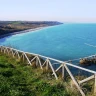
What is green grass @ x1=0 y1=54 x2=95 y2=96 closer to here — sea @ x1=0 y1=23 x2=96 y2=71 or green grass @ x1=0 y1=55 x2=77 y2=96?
green grass @ x1=0 y1=55 x2=77 y2=96

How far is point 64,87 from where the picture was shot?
494 inches

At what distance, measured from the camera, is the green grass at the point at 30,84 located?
470 inches

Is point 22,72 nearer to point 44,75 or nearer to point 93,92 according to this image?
point 44,75

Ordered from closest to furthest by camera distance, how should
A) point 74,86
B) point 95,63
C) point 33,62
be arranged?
1. point 74,86
2. point 33,62
3. point 95,63

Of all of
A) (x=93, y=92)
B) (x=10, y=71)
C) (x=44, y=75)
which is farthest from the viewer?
(x=10, y=71)

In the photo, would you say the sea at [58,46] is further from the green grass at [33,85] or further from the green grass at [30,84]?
the green grass at [33,85]

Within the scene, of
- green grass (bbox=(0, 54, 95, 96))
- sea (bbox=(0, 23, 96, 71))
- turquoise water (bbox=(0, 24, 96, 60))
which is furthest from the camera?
turquoise water (bbox=(0, 24, 96, 60))

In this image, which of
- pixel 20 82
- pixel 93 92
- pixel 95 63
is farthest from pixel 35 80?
pixel 95 63

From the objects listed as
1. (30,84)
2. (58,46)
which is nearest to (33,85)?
(30,84)

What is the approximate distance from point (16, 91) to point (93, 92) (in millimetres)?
3708

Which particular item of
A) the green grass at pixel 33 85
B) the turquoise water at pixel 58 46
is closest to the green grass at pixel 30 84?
the green grass at pixel 33 85

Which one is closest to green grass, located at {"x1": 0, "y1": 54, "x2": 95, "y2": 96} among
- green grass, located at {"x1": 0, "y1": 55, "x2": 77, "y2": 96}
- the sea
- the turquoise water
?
green grass, located at {"x1": 0, "y1": 55, "x2": 77, "y2": 96}

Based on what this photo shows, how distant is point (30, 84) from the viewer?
14.0 m

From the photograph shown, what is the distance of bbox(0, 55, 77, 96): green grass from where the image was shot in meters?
11.9
